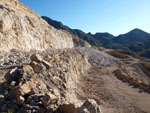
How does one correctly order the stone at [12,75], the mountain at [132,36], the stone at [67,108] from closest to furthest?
1. the stone at [67,108]
2. the stone at [12,75]
3. the mountain at [132,36]

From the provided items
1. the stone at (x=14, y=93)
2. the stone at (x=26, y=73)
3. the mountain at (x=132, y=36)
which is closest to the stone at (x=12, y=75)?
the stone at (x=26, y=73)

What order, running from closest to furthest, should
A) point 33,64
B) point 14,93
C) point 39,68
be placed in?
1. point 14,93
2. point 33,64
3. point 39,68

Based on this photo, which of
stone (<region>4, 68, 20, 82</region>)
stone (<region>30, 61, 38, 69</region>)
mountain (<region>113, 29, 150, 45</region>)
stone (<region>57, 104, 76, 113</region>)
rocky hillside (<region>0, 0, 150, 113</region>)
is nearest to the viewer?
stone (<region>57, 104, 76, 113</region>)

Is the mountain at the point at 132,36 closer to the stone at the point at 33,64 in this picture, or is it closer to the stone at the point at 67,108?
the stone at the point at 33,64

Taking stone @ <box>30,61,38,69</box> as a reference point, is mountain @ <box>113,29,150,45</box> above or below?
above

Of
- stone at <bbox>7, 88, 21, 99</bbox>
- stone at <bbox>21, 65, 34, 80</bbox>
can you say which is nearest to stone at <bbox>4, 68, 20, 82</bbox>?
stone at <bbox>21, 65, 34, 80</bbox>

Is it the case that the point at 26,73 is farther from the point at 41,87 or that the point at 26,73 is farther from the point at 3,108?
the point at 3,108

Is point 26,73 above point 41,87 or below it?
above

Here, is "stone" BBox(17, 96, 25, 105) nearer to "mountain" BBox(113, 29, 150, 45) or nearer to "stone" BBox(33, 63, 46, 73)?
"stone" BBox(33, 63, 46, 73)

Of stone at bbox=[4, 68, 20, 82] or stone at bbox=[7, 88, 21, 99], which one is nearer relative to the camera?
stone at bbox=[7, 88, 21, 99]

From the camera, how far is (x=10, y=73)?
4574mm

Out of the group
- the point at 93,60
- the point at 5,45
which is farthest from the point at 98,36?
the point at 5,45

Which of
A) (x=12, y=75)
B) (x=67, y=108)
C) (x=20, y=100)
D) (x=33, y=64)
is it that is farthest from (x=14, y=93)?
(x=33, y=64)

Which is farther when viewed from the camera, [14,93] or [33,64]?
[33,64]
